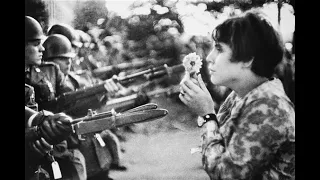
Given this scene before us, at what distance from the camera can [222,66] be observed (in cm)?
283

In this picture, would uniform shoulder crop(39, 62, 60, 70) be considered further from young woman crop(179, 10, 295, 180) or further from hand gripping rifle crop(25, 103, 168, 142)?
young woman crop(179, 10, 295, 180)

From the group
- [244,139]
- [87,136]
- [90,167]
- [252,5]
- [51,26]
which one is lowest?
[90,167]

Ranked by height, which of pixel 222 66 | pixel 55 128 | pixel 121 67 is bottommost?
pixel 55 128

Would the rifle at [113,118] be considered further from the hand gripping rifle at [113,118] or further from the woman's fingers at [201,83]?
the woman's fingers at [201,83]

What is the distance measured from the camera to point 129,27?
302 centimetres

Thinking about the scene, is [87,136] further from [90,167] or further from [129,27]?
[129,27]

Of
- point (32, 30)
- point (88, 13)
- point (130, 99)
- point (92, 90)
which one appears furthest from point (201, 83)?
point (32, 30)

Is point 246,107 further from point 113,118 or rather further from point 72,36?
point 72,36

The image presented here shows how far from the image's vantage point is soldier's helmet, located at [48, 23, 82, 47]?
3.08m

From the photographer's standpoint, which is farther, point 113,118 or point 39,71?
point 39,71

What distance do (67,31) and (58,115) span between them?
625 mm

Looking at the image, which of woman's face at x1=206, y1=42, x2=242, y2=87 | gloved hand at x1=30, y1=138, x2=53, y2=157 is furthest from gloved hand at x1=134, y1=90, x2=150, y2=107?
gloved hand at x1=30, y1=138, x2=53, y2=157
